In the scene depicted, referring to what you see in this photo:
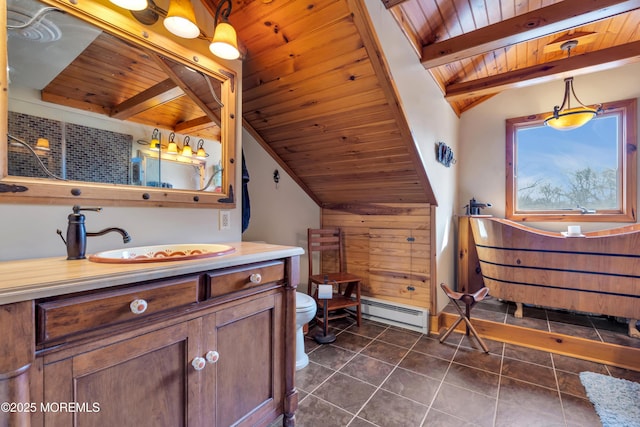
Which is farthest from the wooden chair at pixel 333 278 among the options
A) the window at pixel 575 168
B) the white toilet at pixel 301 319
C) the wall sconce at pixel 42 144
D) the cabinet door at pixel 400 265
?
the window at pixel 575 168

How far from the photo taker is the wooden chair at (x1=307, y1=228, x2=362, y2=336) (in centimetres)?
266

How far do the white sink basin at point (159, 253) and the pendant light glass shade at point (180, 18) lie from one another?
0.99 metres

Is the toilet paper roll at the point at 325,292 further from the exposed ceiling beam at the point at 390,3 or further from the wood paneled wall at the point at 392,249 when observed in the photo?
the exposed ceiling beam at the point at 390,3

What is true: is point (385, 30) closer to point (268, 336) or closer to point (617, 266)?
point (268, 336)

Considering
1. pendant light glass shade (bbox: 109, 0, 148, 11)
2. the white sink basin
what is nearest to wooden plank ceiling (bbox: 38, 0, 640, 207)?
pendant light glass shade (bbox: 109, 0, 148, 11)

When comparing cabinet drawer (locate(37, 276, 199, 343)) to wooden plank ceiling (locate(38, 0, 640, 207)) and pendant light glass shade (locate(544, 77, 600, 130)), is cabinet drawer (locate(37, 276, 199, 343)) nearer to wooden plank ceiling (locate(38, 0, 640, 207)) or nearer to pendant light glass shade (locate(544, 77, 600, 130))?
wooden plank ceiling (locate(38, 0, 640, 207))

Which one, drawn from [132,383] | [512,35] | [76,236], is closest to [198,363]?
[132,383]

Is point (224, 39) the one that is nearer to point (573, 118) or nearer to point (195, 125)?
point (195, 125)

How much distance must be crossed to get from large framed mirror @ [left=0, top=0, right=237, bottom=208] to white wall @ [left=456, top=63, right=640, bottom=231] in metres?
3.22

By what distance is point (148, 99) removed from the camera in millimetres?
1401

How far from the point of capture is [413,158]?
2.30 metres

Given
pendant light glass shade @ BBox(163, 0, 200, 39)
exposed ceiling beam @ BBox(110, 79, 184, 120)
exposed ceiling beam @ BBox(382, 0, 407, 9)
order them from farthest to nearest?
exposed ceiling beam @ BBox(382, 0, 407, 9) → exposed ceiling beam @ BBox(110, 79, 184, 120) → pendant light glass shade @ BBox(163, 0, 200, 39)

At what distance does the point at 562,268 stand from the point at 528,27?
1.89 meters

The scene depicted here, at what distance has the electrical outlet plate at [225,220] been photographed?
1.69 m
